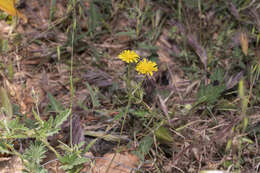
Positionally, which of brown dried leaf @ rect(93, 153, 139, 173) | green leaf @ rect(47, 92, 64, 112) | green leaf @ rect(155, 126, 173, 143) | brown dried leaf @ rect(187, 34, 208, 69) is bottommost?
brown dried leaf @ rect(93, 153, 139, 173)

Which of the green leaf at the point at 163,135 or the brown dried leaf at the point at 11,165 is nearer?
the brown dried leaf at the point at 11,165

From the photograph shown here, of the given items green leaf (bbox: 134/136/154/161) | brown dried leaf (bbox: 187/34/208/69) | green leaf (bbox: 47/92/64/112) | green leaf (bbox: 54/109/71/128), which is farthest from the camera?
brown dried leaf (bbox: 187/34/208/69)

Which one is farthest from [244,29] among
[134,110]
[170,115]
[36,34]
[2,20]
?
[2,20]

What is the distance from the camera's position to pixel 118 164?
1602 millimetres

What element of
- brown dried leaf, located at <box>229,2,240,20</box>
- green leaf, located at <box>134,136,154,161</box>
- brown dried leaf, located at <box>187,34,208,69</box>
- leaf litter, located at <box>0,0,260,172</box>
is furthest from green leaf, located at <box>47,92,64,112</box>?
brown dried leaf, located at <box>229,2,240,20</box>

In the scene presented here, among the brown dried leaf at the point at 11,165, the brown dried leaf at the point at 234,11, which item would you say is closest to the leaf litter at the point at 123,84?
the brown dried leaf at the point at 234,11

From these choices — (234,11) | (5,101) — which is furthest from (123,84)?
(234,11)

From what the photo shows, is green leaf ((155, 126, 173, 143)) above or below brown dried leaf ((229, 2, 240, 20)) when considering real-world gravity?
below

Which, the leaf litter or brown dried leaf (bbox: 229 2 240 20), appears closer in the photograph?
the leaf litter

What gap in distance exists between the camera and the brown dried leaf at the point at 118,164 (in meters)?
1.57

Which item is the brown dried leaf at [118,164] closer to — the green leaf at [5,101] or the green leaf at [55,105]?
the green leaf at [55,105]

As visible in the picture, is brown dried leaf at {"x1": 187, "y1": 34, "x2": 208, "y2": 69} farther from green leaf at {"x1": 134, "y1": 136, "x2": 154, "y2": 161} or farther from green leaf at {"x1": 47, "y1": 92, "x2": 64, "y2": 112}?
green leaf at {"x1": 47, "y1": 92, "x2": 64, "y2": 112}

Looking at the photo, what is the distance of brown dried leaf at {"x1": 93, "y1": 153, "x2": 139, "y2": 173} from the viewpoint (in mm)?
1570

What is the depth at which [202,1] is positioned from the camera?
2350mm
